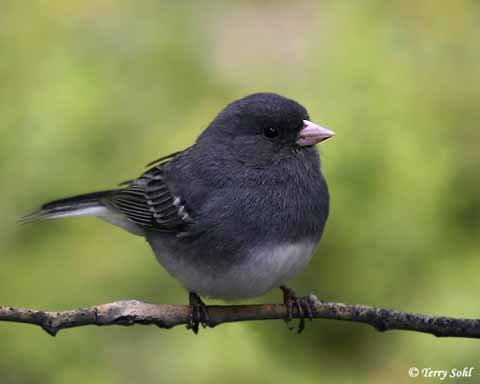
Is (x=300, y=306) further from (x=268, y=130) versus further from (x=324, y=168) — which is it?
(x=324, y=168)

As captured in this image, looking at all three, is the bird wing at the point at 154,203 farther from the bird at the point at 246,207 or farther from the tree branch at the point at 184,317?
the tree branch at the point at 184,317

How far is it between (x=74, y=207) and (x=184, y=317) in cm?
112

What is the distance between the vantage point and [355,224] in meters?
3.71

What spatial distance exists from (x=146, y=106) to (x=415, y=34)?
1.69 metres

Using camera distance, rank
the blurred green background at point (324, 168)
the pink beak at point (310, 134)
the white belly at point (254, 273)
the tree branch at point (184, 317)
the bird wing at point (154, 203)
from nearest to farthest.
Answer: the tree branch at point (184, 317)
the white belly at point (254, 273)
the pink beak at point (310, 134)
the bird wing at point (154, 203)
the blurred green background at point (324, 168)

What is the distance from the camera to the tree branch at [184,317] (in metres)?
1.99

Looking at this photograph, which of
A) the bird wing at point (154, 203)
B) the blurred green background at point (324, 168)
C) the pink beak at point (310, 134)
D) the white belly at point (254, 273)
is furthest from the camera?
the blurred green background at point (324, 168)

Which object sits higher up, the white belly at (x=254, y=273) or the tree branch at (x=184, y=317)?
the white belly at (x=254, y=273)

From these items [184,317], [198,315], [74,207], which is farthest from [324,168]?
[184,317]

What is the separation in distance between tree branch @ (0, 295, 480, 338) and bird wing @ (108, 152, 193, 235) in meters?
0.50

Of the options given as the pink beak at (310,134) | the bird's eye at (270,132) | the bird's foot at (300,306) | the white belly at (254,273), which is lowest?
the bird's foot at (300,306)

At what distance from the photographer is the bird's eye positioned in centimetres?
271

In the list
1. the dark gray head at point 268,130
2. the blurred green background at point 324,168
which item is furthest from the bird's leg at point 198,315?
the blurred green background at point 324,168

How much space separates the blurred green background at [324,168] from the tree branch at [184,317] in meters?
1.11
